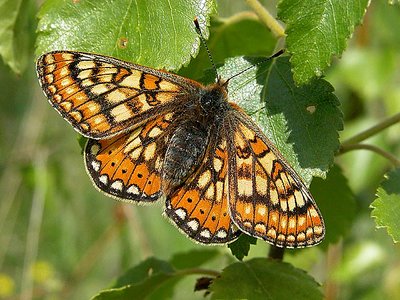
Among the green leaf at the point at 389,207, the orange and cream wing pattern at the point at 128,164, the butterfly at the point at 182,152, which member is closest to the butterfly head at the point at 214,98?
the butterfly at the point at 182,152

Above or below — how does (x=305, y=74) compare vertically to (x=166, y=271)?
above

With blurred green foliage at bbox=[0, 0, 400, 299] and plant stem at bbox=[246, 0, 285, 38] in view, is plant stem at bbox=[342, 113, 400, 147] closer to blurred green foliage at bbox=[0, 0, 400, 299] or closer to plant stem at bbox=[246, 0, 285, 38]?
blurred green foliage at bbox=[0, 0, 400, 299]

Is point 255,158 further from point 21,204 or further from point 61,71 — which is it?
point 21,204

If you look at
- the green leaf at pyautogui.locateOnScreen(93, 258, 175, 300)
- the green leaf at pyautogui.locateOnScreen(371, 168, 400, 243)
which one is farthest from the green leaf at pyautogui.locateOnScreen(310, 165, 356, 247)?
the green leaf at pyautogui.locateOnScreen(93, 258, 175, 300)

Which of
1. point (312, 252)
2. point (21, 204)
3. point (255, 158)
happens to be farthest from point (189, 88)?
point (21, 204)

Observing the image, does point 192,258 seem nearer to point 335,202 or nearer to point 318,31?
point 335,202

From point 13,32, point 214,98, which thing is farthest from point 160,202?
point 13,32
